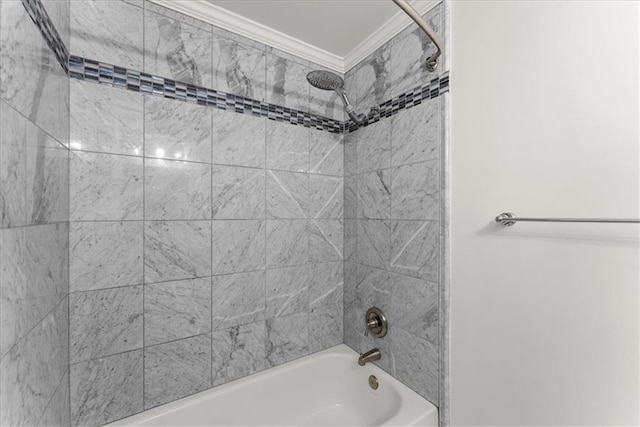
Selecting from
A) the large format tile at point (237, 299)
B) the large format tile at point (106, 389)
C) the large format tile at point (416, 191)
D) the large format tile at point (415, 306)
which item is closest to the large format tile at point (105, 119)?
the large format tile at point (237, 299)

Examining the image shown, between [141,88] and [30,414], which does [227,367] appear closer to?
[30,414]

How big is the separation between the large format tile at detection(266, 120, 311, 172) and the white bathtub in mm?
1159

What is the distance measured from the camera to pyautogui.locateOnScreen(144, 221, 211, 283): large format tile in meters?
1.22

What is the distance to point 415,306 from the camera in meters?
1.33

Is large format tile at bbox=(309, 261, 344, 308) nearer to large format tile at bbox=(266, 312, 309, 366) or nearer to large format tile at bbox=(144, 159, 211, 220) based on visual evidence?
large format tile at bbox=(266, 312, 309, 366)

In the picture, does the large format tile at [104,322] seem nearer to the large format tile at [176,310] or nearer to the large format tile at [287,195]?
the large format tile at [176,310]

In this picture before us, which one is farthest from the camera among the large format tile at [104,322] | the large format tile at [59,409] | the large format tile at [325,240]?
the large format tile at [325,240]

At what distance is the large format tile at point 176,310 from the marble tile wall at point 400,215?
874mm

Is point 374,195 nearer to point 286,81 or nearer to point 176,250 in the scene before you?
point 286,81

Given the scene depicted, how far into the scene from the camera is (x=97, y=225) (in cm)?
112

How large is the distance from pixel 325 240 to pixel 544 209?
1106mm

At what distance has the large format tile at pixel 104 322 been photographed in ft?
3.54

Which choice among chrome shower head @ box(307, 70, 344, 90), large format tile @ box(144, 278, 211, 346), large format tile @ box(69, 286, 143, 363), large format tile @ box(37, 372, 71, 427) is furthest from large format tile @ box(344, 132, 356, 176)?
large format tile @ box(37, 372, 71, 427)

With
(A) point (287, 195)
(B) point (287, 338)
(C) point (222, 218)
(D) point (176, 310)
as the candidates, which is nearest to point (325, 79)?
(A) point (287, 195)
